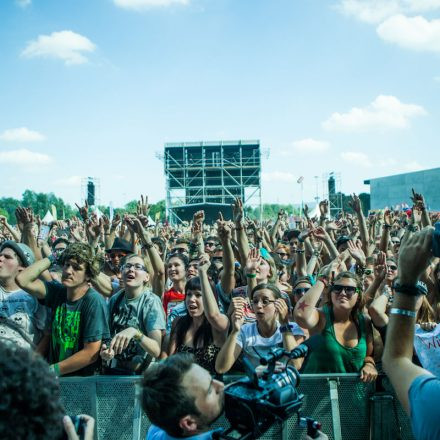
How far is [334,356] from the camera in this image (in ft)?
11.1

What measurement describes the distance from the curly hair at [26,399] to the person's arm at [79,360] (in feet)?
7.48

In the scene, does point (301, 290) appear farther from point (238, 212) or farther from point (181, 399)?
point (181, 399)

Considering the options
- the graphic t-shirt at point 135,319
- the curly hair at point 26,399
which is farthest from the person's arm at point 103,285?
the curly hair at point 26,399

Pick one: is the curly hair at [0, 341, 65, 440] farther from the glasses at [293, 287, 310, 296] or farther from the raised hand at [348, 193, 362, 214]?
the raised hand at [348, 193, 362, 214]

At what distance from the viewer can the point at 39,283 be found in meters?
3.80

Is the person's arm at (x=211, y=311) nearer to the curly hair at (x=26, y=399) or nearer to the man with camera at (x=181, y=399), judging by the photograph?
the man with camera at (x=181, y=399)

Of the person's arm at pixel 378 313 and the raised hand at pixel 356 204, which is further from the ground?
the raised hand at pixel 356 204

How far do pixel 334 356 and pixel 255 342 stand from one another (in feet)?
2.03

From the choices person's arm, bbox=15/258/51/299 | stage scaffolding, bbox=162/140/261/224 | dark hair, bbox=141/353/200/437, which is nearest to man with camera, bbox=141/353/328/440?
dark hair, bbox=141/353/200/437

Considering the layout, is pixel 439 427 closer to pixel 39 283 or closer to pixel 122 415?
pixel 122 415

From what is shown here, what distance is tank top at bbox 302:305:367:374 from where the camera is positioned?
11.0 feet

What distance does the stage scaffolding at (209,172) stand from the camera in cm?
4262

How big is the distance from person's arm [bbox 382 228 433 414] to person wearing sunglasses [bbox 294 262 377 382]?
177cm

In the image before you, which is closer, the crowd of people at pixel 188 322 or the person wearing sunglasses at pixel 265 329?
the crowd of people at pixel 188 322
